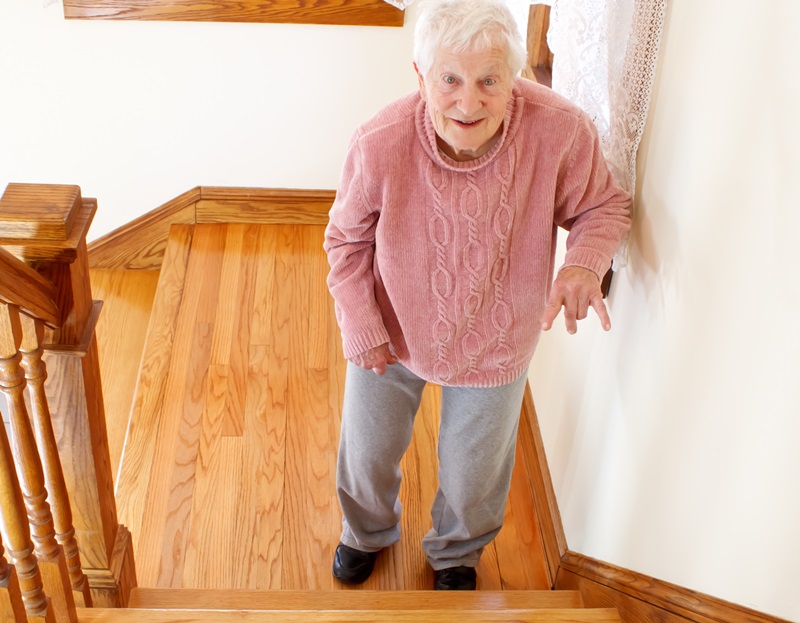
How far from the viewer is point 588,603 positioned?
198 cm

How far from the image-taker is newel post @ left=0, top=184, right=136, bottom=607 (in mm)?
1460

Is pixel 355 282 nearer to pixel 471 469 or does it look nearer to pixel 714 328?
pixel 471 469

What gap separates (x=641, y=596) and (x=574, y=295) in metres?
0.54

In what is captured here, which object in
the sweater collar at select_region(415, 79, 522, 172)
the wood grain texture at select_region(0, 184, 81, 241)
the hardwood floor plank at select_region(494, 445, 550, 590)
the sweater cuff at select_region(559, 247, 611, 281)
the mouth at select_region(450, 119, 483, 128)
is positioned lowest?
the hardwood floor plank at select_region(494, 445, 550, 590)

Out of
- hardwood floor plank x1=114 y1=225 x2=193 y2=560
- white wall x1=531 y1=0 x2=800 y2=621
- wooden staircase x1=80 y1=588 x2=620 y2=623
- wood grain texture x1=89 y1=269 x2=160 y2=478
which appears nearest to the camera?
white wall x1=531 y1=0 x2=800 y2=621

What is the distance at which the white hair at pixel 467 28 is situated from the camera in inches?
55.8

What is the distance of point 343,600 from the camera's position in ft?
6.57

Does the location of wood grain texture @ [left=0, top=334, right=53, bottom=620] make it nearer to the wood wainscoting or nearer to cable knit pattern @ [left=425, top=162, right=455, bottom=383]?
cable knit pattern @ [left=425, top=162, right=455, bottom=383]

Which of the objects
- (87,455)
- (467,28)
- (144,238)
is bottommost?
(144,238)

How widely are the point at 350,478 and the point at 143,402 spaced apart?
88cm

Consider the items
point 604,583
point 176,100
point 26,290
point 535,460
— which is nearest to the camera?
point 26,290

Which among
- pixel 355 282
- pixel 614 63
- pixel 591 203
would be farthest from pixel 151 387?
pixel 614 63

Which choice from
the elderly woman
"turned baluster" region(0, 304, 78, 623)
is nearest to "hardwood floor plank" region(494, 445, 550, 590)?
the elderly woman

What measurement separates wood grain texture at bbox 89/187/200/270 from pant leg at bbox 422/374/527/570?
5.60 feet
